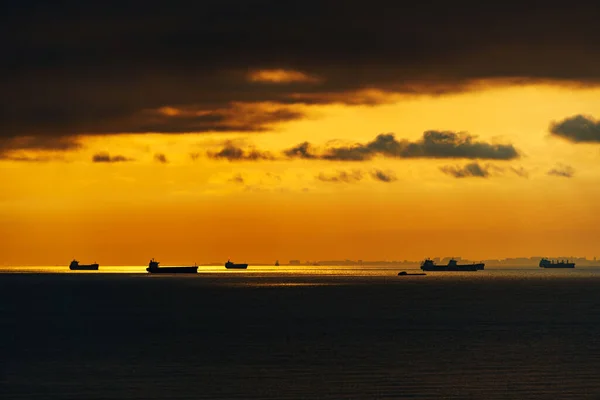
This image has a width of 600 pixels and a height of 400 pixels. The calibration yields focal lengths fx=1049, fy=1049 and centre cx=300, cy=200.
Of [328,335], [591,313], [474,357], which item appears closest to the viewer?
[474,357]

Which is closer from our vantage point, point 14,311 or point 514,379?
point 514,379

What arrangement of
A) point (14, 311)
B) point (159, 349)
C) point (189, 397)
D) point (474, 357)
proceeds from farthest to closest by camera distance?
1. point (14, 311)
2. point (159, 349)
3. point (474, 357)
4. point (189, 397)

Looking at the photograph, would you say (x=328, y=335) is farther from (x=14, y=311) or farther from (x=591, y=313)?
(x=14, y=311)

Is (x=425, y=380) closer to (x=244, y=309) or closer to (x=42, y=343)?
(x=42, y=343)

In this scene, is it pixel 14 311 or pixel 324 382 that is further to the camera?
pixel 14 311

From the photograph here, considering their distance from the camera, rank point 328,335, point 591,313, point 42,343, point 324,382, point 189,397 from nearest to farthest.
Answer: point 189,397
point 324,382
point 42,343
point 328,335
point 591,313

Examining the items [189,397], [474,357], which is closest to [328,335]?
[474,357]

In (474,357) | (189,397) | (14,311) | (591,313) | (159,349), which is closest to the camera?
(189,397)

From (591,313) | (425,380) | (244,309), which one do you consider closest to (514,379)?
(425,380)
